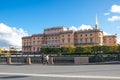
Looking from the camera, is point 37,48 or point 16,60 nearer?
point 16,60

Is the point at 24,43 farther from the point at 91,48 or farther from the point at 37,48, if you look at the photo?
the point at 91,48

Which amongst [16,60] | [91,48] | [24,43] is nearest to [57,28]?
[24,43]

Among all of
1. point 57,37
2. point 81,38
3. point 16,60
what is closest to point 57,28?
point 57,37

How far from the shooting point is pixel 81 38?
5094 inches

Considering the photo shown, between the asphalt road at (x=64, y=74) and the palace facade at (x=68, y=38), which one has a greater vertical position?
the palace facade at (x=68, y=38)

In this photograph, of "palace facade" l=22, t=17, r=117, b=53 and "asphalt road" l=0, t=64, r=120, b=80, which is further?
"palace facade" l=22, t=17, r=117, b=53

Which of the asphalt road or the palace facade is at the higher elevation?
the palace facade

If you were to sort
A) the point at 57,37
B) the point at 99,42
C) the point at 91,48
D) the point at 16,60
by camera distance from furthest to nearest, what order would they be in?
the point at 57,37 → the point at 99,42 → the point at 91,48 → the point at 16,60

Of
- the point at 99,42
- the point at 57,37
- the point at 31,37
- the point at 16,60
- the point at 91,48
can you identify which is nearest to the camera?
the point at 16,60

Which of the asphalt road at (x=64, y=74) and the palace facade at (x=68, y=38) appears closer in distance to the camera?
the asphalt road at (x=64, y=74)

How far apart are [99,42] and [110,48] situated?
2870 centimetres

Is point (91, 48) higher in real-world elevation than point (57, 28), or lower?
lower

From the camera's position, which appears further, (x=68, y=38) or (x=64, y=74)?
(x=68, y=38)

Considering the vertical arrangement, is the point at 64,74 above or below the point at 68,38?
below
